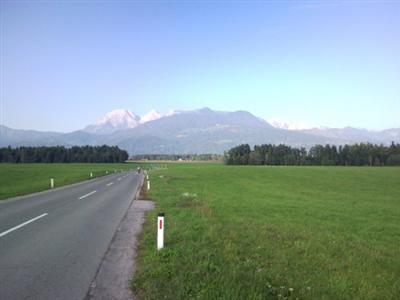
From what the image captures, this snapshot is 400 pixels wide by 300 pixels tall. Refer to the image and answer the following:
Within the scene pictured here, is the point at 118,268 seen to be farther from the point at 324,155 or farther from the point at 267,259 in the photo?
the point at 324,155

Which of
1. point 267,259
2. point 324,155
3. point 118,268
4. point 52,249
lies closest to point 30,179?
point 52,249

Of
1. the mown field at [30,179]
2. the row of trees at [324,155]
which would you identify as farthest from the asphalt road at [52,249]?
the row of trees at [324,155]

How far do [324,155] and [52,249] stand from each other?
13837cm

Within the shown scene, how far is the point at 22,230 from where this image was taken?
1062cm

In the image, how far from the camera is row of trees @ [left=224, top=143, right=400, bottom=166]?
13062 centimetres

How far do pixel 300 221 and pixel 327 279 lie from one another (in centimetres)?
784

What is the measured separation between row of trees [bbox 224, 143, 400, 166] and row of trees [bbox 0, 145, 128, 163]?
6156 cm

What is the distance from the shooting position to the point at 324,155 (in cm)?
13638

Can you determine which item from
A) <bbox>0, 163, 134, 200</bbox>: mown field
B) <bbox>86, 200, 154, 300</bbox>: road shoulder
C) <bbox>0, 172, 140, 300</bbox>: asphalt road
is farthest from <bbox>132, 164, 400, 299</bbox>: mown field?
<bbox>0, 163, 134, 200</bbox>: mown field

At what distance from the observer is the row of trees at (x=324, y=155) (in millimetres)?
130625

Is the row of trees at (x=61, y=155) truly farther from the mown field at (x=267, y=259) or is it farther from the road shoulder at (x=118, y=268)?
the road shoulder at (x=118, y=268)

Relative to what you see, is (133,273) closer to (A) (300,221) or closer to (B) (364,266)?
(B) (364,266)

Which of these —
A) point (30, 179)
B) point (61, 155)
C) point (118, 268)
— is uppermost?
point (61, 155)

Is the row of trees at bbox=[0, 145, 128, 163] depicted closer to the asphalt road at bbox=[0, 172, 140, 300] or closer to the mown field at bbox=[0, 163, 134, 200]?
the mown field at bbox=[0, 163, 134, 200]
